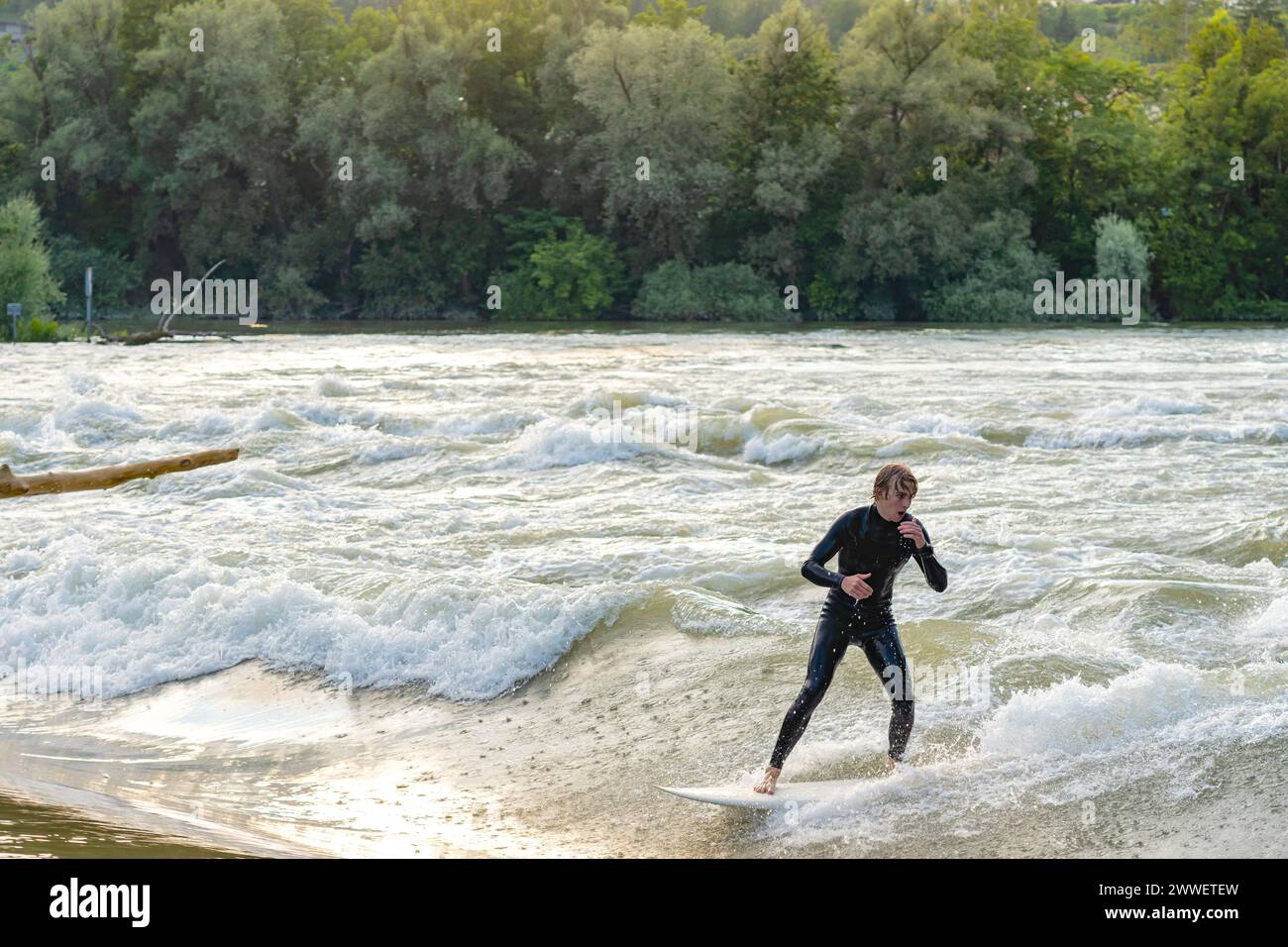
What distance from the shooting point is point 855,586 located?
6562mm

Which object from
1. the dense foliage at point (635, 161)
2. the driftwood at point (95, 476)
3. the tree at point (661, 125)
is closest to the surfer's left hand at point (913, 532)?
the driftwood at point (95, 476)

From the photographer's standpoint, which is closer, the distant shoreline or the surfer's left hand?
the surfer's left hand

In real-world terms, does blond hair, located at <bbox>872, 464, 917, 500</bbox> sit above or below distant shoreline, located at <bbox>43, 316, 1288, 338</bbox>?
below

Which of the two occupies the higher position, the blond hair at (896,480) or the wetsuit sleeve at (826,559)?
the blond hair at (896,480)

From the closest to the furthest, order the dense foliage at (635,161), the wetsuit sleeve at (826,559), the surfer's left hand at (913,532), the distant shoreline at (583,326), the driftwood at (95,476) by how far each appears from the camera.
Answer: the surfer's left hand at (913,532) < the wetsuit sleeve at (826,559) < the driftwood at (95,476) < the distant shoreline at (583,326) < the dense foliage at (635,161)

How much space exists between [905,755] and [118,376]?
26.8 meters

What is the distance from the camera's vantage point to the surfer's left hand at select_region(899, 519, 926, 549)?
6.62 metres

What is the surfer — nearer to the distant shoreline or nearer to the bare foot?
the bare foot

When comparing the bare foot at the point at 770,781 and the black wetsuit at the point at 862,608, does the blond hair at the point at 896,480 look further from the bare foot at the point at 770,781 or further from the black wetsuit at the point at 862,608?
the bare foot at the point at 770,781

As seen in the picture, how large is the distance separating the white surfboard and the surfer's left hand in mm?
1410

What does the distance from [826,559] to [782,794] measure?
125cm

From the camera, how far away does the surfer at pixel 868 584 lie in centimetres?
671

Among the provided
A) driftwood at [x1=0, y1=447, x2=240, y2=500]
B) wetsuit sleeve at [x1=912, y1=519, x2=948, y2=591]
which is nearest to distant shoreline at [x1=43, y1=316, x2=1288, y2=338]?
driftwood at [x1=0, y1=447, x2=240, y2=500]

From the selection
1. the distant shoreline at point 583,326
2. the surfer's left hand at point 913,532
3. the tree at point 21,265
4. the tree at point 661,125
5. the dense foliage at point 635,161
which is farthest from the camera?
the tree at point 661,125
